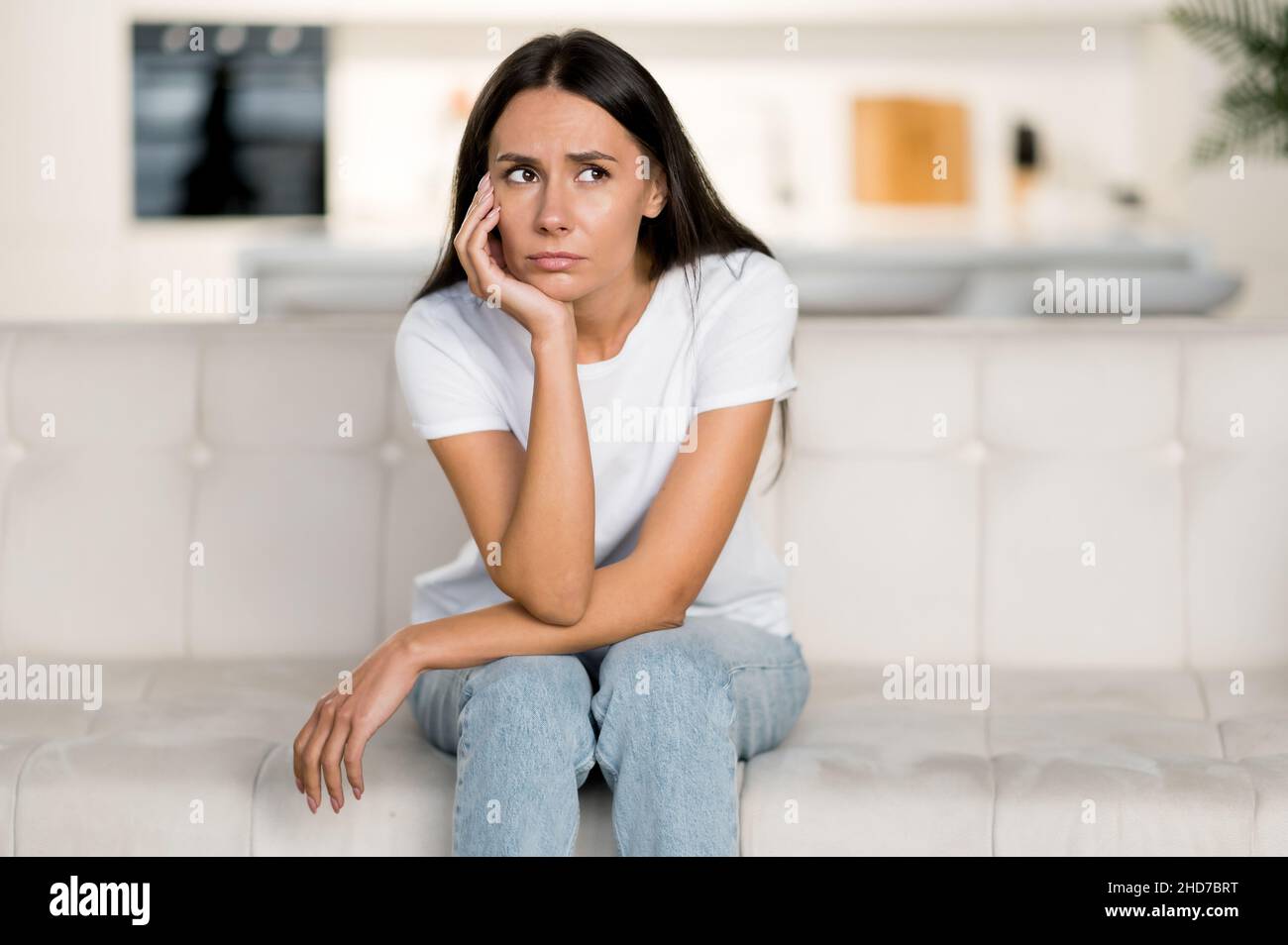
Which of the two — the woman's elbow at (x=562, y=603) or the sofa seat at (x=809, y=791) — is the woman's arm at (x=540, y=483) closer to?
the woman's elbow at (x=562, y=603)

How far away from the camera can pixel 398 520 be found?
1784mm

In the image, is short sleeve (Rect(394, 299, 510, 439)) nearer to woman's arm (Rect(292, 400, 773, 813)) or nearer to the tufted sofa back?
woman's arm (Rect(292, 400, 773, 813))

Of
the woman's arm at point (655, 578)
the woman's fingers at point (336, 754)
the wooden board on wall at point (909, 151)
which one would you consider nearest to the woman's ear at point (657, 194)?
the woman's arm at point (655, 578)

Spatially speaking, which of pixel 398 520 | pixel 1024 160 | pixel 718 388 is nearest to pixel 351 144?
pixel 1024 160

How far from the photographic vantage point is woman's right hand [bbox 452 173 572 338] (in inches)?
52.1

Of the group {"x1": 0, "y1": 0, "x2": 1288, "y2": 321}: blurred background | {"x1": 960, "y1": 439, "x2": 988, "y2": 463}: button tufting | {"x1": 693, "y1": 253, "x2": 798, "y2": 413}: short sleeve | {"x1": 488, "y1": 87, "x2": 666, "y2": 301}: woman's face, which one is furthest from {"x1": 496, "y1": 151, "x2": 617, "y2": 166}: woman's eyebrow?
{"x1": 0, "y1": 0, "x2": 1288, "y2": 321}: blurred background

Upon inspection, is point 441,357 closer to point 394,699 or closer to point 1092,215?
point 394,699

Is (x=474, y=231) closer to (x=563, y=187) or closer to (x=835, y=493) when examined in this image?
(x=563, y=187)

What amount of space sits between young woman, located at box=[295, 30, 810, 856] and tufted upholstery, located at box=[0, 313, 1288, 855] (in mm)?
267

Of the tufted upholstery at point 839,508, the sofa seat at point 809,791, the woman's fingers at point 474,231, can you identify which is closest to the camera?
the sofa seat at point 809,791

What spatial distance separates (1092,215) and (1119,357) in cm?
531

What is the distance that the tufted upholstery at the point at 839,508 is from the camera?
171 centimetres

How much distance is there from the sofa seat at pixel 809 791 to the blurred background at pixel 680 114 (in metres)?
5.28

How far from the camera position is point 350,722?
1.23m
